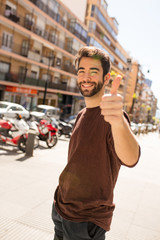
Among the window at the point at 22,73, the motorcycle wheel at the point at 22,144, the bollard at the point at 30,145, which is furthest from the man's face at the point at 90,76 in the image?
the window at the point at 22,73

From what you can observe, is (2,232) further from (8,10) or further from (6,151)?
(8,10)

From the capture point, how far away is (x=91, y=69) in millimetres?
1795

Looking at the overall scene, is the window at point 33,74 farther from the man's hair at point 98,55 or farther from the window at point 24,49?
the man's hair at point 98,55

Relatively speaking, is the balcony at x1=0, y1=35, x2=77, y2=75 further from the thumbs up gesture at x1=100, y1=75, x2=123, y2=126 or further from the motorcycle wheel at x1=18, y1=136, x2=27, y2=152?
the thumbs up gesture at x1=100, y1=75, x2=123, y2=126

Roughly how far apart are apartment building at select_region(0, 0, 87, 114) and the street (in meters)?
17.5

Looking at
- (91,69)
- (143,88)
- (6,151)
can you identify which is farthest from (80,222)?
(143,88)

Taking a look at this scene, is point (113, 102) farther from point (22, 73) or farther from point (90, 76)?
point (22, 73)

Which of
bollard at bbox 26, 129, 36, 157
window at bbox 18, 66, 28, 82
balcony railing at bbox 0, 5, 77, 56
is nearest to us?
bollard at bbox 26, 129, 36, 157

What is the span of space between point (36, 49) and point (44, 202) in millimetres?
26112

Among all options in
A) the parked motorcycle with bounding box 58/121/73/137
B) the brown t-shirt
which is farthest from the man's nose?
the parked motorcycle with bounding box 58/121/73/137

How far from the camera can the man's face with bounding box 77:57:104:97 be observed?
1756 mm

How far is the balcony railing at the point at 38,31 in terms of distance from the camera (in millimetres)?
22909

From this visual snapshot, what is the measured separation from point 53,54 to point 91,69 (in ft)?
101

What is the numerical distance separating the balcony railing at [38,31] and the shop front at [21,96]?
624 cm
